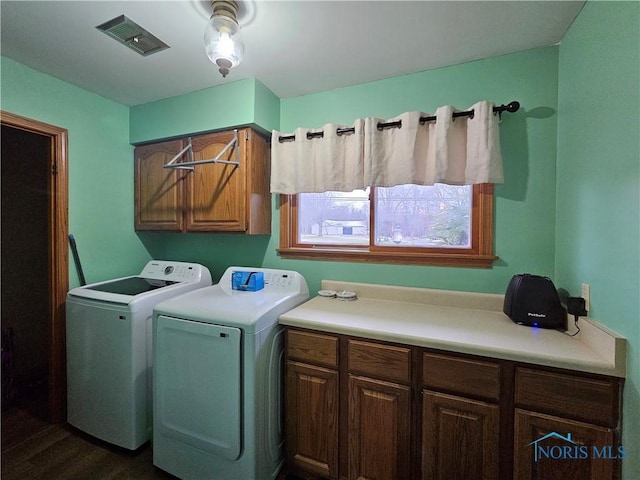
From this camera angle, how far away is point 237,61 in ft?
4.03

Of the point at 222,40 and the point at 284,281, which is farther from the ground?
the point at 222,40

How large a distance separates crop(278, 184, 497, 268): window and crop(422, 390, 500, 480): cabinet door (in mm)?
817

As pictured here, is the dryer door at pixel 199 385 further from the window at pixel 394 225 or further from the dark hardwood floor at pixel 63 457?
the window at pixel 394 225

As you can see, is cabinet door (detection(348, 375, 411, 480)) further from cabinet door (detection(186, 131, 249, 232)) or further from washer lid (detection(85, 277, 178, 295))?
washer lid (detection(85, 277, 178, 295))

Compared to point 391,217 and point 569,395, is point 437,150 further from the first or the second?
point 569,395

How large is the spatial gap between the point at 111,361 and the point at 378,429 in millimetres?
1587

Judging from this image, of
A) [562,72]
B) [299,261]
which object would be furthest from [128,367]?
[562,72]

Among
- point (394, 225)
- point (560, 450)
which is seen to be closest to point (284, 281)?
point (394, 225)

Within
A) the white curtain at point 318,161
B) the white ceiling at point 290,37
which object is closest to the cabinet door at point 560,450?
the white curtain at point 318,161

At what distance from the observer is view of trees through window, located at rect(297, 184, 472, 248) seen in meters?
1.75

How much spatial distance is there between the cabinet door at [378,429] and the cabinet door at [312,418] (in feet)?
0.30

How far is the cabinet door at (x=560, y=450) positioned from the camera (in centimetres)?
98

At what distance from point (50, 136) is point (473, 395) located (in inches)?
113

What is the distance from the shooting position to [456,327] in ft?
→ 4.37
